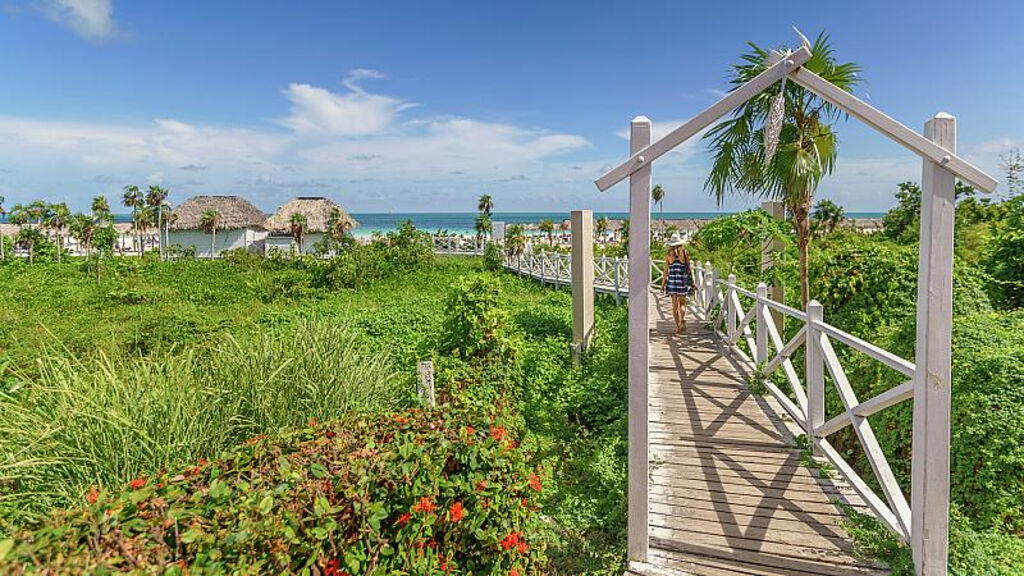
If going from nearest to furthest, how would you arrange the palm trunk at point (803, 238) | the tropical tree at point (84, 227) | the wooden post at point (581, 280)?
the palm trunk at point (803, 238), the wooden post at point (581, 280), the tropical tree at point (84, 227)

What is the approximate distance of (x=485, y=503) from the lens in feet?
7.96

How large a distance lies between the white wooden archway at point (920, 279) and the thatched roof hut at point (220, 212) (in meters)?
38.2

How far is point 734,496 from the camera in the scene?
3311 millimetres

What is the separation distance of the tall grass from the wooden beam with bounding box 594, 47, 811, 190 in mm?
2388

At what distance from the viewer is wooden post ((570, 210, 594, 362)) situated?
7.48 m

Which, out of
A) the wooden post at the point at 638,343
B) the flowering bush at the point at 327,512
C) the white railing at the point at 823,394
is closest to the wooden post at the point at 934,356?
the white railing at the point at 823,394

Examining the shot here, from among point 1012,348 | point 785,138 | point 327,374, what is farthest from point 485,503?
point 785,138

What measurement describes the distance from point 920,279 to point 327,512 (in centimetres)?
280

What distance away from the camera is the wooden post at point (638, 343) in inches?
106

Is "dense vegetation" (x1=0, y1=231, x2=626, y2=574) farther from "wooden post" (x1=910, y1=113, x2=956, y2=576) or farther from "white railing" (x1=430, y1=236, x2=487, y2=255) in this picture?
"white railing" (x1=430, y1=236, x2=487, y2=255)

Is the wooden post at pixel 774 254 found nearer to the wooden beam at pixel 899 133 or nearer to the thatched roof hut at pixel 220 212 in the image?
the wooden beam at pixel 899 133

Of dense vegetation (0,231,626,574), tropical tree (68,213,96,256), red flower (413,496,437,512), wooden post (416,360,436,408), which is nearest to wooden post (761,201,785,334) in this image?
dense vegetation (0,231,626,574)

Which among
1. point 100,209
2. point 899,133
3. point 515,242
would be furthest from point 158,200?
point 899,133

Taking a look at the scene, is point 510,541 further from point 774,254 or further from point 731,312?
point 774,254
